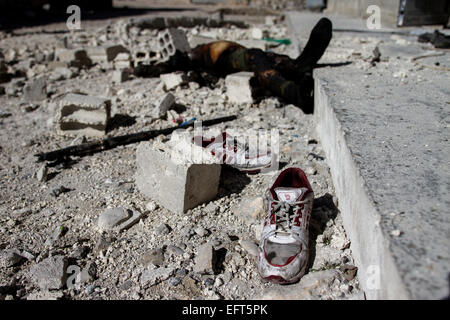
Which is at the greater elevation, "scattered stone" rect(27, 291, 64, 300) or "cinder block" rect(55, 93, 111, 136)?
"cinder block" rect(55, 93, 111, 136)

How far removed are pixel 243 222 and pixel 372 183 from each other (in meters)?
0.86

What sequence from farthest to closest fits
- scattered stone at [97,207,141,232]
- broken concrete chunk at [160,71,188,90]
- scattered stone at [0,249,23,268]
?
broken concrete chunk at [160,71,188,90], scattered stone at [97,207,141,232], scattered stone at [0,249,23,268]

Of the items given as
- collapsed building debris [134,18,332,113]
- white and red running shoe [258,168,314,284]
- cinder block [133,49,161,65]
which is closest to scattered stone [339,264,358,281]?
white and red running shoe [258,168,314,284]

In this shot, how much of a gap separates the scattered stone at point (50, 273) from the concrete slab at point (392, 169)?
4.65 feet

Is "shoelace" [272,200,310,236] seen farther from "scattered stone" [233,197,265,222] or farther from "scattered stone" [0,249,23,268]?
"scattered stone" [0,249,23,268]

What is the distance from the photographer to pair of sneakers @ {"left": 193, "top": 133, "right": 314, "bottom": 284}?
1818mm

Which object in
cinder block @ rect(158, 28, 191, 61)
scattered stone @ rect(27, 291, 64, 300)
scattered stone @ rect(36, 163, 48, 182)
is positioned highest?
cinder block @ rect(158, 28, 191, 61)

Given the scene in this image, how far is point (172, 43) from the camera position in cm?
566

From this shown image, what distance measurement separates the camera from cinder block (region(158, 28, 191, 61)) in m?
5.66

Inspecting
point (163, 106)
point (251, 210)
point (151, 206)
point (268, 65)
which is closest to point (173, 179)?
point (151, 206)

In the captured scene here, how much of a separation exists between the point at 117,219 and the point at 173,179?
41cm

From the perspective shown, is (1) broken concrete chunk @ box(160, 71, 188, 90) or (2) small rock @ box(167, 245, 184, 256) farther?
(1) broken concrete chunk @ box(160, 71, 188, 90)

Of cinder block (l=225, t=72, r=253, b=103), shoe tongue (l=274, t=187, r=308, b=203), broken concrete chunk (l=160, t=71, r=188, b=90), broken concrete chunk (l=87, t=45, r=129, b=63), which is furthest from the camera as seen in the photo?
broken concrete chunk (l=87, t=45, r=129, b=63)
